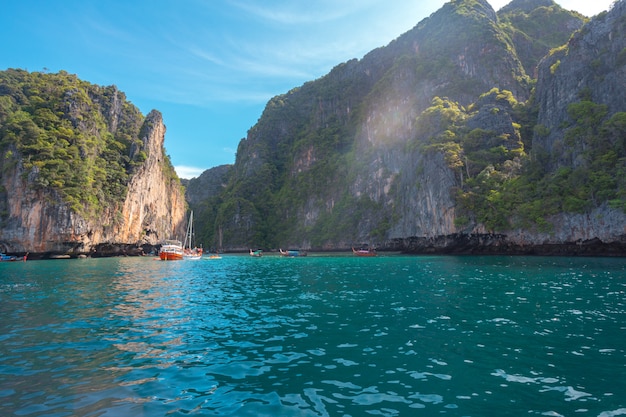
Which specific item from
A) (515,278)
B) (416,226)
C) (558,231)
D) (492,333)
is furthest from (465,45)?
(492,333)

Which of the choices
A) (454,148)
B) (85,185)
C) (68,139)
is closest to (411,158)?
(454,148)

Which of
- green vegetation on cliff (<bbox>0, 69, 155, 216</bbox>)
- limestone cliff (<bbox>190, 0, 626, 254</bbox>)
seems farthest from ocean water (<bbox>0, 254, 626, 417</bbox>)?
green vegetation on cliff (<bbox>0, 69, 155, 216</bbox>)

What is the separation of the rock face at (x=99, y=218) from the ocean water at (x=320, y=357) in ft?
184

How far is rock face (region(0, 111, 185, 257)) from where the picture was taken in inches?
2375

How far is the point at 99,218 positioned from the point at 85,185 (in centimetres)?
720

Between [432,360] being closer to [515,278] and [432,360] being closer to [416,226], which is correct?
[515,278]

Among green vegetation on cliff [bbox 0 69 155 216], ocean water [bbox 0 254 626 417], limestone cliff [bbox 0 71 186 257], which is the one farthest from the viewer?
green vegetation on cliff [bbox 0 69 155 216]

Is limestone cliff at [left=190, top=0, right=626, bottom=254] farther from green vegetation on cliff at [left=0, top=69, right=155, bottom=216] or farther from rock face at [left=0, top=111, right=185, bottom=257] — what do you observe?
green vegetation on cliff at [left=0, top=69, right=155, bottom=216]

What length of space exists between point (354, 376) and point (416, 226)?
70297mm

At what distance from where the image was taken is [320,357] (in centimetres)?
827

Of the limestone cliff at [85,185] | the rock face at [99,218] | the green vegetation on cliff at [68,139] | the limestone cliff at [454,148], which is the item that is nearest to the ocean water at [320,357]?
the limestone cliff at [454,148]

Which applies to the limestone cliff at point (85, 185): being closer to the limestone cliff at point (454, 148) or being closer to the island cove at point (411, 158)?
the island cove at point (411, 158)

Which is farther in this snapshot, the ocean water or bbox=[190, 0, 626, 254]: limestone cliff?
bbox=[190, 0, 626, 254]: limestone cliff

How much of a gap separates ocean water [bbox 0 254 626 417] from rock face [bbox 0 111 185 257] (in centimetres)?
5621
